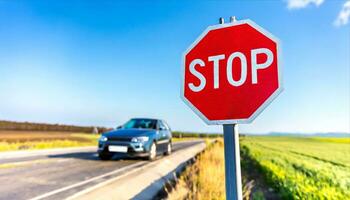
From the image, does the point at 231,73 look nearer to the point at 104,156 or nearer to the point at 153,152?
the point at 104,156

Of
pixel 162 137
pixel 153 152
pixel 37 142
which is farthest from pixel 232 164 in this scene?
pixel 37 142

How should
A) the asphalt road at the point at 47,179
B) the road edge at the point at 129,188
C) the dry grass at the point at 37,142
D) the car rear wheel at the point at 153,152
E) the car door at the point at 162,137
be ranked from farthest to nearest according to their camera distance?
the dry grass at the point at 37,142
the car door at the point at 162,137
the car rear wheel at the point at 153,152
the road edge at the point at 129,188
the asphalt road at the point at 47,179

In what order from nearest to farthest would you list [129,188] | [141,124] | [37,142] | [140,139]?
[129,188] → [140,139] → [141,124] → [37,142]

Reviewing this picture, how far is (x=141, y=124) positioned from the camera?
1215cm

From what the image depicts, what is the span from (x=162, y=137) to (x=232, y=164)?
1107cm

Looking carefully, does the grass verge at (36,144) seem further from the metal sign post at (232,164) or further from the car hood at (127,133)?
the metal sign post at (232,164)

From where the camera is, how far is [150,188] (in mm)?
6402

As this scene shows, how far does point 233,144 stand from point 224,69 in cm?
45

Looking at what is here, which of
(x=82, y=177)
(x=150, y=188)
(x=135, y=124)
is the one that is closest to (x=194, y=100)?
(x=150, y=188)

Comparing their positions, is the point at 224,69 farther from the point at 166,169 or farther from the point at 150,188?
the point at 166,169

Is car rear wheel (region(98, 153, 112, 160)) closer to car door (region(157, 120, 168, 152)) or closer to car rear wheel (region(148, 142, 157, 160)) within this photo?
car rear wheel (region(148, 142, 157, 160))

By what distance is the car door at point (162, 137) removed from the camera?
12238mm

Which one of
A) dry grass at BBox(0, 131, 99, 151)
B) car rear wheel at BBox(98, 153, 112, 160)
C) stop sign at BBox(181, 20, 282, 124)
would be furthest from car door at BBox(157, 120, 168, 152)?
stop sign at BBox(181, 20, 282, 124)

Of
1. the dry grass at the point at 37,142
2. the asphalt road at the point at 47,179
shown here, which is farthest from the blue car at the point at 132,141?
the dry grass at the point at 37,142
